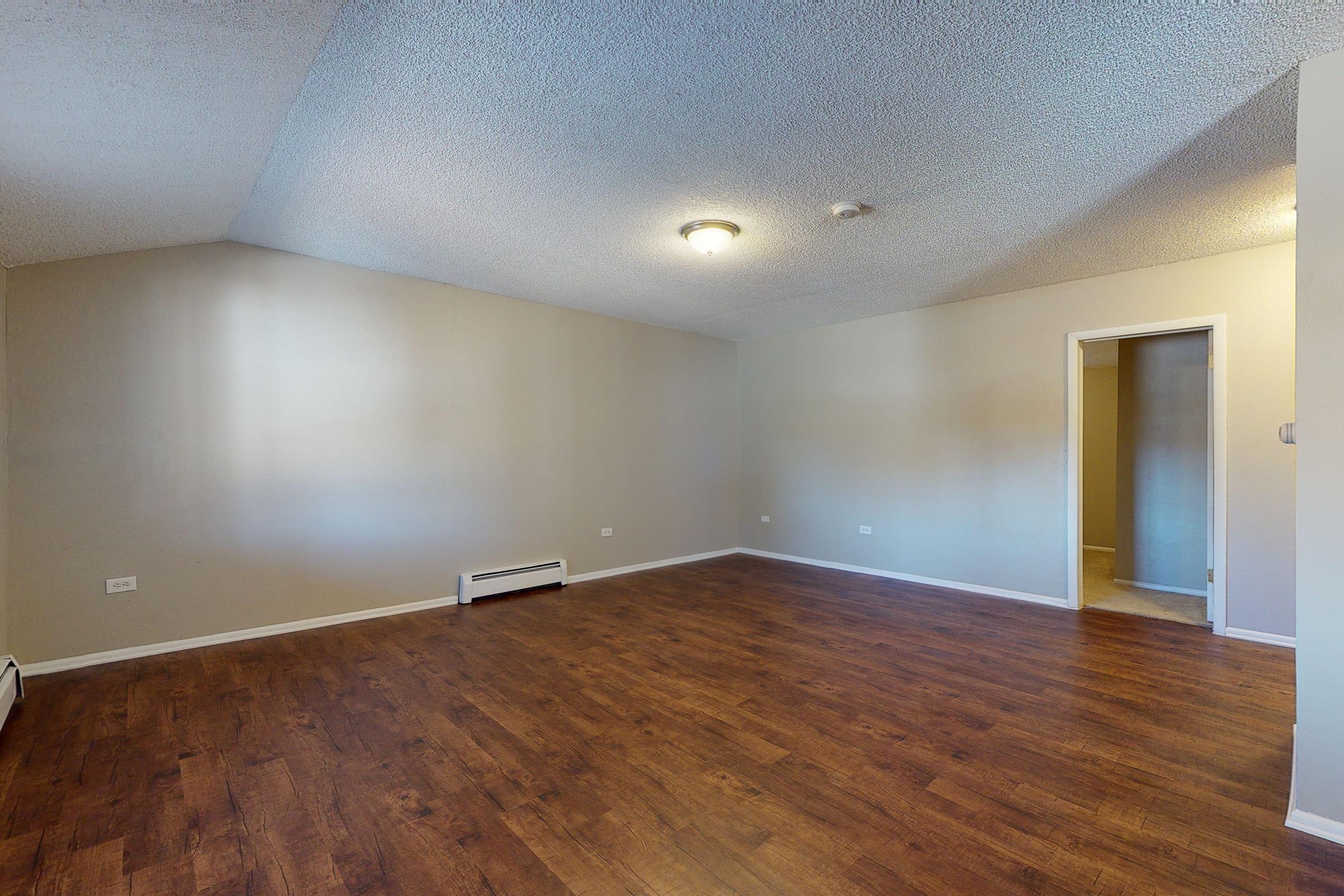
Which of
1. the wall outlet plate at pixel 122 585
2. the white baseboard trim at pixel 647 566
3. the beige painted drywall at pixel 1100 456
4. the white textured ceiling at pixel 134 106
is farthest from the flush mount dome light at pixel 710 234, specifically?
the beige painted drywall at pixel 1100 456

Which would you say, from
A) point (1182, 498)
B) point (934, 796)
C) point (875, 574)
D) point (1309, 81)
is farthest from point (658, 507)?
point (1309, 81)

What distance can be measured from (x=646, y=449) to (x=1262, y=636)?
497 cm

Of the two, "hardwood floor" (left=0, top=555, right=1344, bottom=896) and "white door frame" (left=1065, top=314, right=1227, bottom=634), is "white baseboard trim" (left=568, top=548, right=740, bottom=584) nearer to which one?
"hardwood floor" (left=0, top=555, right=1344, bottom=896)

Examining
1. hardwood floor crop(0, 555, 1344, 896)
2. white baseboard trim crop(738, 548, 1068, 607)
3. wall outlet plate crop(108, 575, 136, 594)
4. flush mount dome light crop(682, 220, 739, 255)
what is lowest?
white baseboard trim crop(738, 548, 1068, 607)

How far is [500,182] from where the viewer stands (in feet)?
9.33

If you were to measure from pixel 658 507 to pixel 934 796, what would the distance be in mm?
4405

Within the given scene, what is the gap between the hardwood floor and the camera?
1703mm

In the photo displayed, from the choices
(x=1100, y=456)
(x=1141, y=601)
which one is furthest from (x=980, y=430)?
(x=1100, y=456)

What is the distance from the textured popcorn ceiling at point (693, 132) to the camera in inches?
69.8

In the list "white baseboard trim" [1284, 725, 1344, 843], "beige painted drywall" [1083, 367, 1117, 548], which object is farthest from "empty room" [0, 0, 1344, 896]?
"beige painted drywall" [1083, 367, 1117, 548]

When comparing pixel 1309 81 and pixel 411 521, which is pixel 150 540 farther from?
pixel 1309 81

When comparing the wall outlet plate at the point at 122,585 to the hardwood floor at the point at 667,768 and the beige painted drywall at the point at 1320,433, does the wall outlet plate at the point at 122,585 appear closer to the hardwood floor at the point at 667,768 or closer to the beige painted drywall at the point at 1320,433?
the hardwood floor at the point at 667,768

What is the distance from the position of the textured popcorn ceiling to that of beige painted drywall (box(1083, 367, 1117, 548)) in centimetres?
414

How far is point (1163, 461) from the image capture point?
5.12 m
